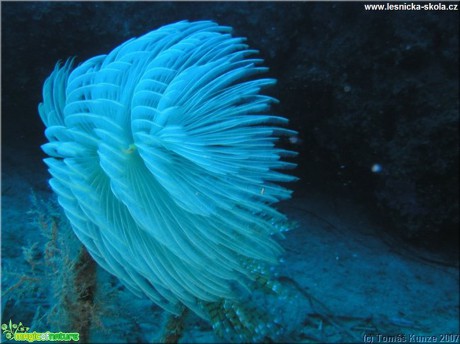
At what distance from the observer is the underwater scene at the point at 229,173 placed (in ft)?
6.75

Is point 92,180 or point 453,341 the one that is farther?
point 453,341

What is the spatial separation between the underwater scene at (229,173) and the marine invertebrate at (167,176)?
1 cm

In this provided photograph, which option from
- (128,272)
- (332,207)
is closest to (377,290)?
(332,207)

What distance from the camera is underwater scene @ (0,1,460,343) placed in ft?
6.75

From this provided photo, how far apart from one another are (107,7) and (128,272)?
13.2 feet

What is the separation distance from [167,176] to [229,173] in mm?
354

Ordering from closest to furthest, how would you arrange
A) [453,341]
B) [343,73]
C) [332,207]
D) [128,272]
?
[128,272] → [453,341] → [343,73] → [332,207]

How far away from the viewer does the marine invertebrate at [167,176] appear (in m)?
1.99

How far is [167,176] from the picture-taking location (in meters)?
1.94

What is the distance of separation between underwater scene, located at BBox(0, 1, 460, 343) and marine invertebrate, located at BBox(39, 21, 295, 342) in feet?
0.04

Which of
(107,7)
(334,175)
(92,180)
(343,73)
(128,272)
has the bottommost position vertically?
(334,175)

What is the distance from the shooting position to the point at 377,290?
14.0 ft

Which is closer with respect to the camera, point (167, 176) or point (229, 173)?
point (167, 176)

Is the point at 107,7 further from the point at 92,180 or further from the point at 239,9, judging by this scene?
the point at 92,180
